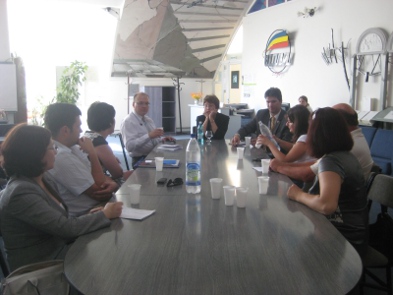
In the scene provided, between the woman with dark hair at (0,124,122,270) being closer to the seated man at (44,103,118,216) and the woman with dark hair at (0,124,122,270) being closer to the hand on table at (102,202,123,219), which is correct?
the hand on table at (102,202,123,219)

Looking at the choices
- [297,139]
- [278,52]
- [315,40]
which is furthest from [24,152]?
[278,52]

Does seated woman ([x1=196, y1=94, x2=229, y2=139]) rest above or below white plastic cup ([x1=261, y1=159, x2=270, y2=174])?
above

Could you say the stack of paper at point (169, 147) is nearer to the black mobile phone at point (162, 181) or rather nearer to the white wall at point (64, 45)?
the black mobile phone at point (162, 181)

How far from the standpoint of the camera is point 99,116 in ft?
9.19

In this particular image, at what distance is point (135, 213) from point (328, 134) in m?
1.07

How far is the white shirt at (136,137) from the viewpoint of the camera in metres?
3.87

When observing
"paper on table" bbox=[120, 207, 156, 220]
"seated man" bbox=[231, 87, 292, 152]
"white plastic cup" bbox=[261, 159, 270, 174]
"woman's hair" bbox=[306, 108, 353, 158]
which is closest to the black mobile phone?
"paper on table" bbox=[120, 207, 156, 220]

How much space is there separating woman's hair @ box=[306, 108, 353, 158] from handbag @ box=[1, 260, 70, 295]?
4.43 feet

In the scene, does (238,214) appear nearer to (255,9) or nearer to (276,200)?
(276,200)

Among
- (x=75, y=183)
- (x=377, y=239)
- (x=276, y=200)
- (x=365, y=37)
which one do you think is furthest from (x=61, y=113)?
(x=365, y=37)

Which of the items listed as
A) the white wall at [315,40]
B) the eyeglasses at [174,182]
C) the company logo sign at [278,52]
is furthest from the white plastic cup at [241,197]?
the company logo sign at [278,52]

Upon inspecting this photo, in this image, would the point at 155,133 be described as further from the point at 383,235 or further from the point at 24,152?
the point at 383,235

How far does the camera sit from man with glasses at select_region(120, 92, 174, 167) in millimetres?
Answer: 3865

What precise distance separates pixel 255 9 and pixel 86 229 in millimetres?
7718
